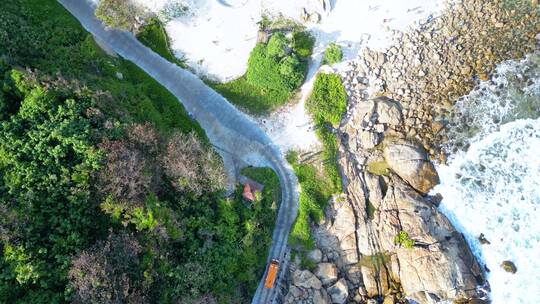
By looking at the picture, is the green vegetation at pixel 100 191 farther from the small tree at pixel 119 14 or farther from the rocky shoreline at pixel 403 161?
the rocky shoreline at pixel 403 161

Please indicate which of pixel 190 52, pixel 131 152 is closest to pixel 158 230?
pixel 131 152

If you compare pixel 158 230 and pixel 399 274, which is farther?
pixel 399 274

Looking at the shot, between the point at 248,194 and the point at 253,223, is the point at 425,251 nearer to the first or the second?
the point at 253,223

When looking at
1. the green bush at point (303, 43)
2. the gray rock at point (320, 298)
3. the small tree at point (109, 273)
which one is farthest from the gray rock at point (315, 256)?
the green bush at point (303, 43)

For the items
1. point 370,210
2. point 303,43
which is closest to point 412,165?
point 370,210

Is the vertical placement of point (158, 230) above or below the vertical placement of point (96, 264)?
above

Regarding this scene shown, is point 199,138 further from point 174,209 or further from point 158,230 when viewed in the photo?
point 158,230

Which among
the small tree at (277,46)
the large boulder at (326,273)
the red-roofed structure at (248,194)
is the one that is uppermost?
the small tree at (277,46)
